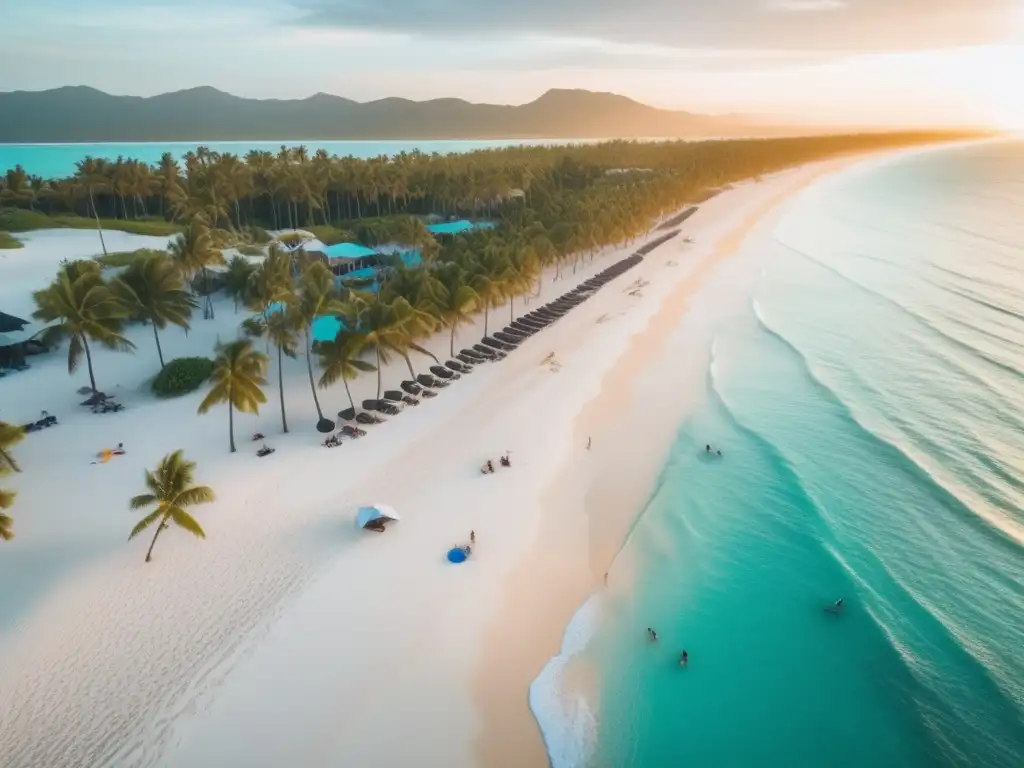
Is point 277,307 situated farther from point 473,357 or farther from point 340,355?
point 473,357

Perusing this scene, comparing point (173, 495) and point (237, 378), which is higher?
point (237, 378)

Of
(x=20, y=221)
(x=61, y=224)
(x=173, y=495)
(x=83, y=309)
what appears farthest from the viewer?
(x=61, y=224)

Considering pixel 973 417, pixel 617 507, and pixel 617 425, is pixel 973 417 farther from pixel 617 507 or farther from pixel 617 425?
pixel 617 507

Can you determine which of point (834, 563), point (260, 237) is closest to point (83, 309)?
point (260, 237)

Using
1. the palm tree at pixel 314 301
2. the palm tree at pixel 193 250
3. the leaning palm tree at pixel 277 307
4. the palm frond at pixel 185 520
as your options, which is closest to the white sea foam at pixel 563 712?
the palm frond at pixel 185 520

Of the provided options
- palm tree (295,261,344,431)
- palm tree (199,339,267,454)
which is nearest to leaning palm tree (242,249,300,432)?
palm tree (295,261,344,431)

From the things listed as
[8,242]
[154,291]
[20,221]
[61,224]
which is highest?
[20,221]
